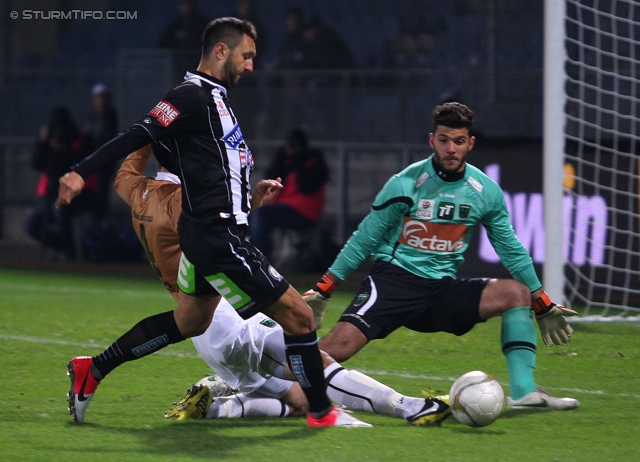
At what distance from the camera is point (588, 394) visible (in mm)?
5641

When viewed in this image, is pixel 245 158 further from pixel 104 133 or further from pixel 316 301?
pixel 104 133

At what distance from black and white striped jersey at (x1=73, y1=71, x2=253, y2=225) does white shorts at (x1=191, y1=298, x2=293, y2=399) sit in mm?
691

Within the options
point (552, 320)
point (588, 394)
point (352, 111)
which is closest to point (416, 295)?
point (552, 320)

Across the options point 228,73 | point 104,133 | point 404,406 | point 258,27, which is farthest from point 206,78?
point 258,27

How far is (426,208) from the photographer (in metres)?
5.34

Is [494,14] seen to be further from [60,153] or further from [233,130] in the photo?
[233,130]

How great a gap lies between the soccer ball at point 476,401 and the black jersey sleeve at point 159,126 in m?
1.58

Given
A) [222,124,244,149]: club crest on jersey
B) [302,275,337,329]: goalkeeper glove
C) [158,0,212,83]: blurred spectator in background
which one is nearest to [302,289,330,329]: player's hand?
[302,275,337,329]: goalkeeper glove

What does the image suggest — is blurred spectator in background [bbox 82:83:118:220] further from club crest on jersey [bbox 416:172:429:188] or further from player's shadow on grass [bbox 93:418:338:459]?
player's shadow on grass [bbox 93:418:338:459]

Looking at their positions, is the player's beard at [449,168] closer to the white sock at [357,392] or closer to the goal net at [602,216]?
the white sock at [357,392]

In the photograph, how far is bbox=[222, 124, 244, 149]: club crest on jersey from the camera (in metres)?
4.61

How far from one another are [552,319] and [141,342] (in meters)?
1.96

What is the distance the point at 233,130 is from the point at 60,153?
8.98 metres

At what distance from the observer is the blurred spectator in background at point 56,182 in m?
13.2
